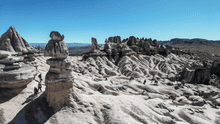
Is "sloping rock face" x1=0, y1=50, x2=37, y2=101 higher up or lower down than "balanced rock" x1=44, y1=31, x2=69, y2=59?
lower down

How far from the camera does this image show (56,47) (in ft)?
33.1

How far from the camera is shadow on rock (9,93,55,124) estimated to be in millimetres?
8797

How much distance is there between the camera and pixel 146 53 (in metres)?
47.0

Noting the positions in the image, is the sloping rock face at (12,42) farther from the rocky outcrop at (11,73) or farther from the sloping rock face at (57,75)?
the sloping rock face at (57,75)

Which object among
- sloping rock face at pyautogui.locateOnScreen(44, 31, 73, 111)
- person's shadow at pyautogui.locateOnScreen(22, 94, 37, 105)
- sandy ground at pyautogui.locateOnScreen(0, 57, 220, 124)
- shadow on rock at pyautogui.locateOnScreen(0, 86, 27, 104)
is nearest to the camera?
sandy ground at pyautogui.locateOnScreen(0, 57, 220, 124)

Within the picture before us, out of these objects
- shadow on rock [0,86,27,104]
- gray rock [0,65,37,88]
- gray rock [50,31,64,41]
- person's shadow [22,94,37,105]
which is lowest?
person's shadow [22,94,37,105]

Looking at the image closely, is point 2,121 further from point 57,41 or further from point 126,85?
point 126,85

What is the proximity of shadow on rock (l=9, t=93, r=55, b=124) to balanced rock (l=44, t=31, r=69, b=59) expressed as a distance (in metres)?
3.94

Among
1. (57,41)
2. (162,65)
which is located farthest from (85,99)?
(162,65)

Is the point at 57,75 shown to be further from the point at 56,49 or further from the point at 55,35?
the point at 55,35

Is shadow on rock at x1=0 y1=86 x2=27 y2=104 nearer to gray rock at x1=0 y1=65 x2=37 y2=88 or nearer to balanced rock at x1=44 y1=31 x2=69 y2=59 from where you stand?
gray rock at x1=0 y1=65 x2=37 y2=88

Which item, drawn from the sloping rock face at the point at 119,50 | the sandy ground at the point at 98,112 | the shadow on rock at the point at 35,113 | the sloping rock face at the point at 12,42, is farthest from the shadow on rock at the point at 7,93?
the sloping rock face at the point at 119,50

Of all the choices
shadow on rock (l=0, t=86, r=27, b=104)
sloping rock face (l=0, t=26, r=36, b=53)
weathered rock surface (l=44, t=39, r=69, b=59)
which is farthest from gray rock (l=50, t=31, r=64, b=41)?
sloping rock face (l=0, t=26, r=36, b=53)

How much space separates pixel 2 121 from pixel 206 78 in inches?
1369
